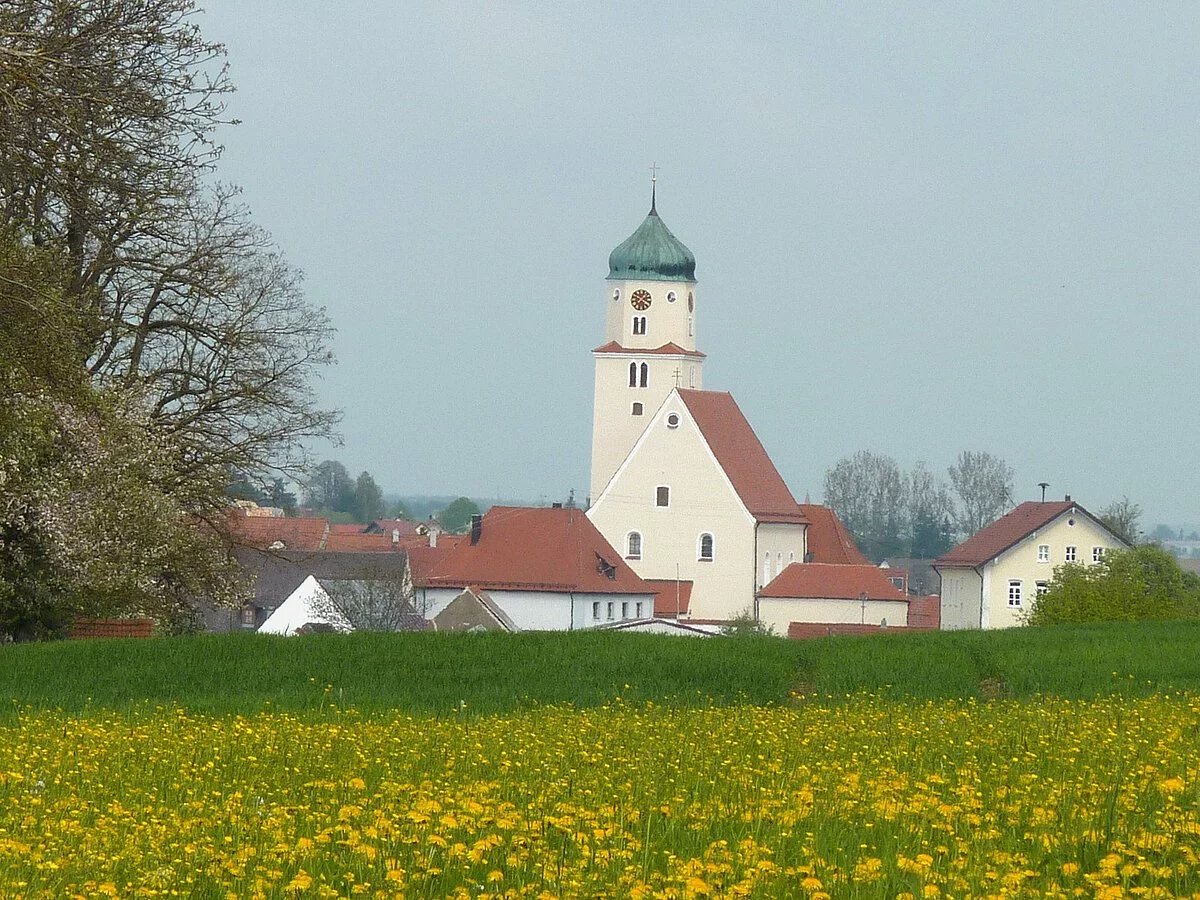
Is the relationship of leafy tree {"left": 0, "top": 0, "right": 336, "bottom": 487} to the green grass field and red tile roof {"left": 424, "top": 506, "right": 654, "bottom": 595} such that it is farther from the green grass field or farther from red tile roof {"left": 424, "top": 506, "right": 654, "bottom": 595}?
red tile roof {"left": 424, "top": 506, "right": 654, "bottom": 595}

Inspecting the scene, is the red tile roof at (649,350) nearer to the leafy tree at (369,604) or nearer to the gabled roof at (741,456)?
the gabled roof at (741,456)

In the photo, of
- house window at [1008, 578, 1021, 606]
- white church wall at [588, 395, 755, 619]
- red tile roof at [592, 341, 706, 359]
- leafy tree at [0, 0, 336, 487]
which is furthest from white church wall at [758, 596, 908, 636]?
leafy tree at [0, 0, 336, 487]

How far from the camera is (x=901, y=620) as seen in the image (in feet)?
292

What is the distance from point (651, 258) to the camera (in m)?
112

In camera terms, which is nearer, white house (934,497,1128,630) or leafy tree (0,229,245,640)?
leafy tree (0,229,245,640)

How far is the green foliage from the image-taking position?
57.3 metres

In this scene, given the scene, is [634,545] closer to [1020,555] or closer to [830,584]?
[830,584]

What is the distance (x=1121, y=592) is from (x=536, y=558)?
107 feet

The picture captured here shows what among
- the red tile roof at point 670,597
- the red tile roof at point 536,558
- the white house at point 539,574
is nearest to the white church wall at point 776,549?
the red tile roof at point 670,597

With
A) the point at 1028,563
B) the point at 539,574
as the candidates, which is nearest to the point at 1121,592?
the point at 1028,563

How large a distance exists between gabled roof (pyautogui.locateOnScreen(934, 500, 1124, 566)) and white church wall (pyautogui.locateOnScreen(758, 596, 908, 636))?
12.9 ft

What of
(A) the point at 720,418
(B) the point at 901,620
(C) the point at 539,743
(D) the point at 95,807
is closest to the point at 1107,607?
(B) the point at 901,620

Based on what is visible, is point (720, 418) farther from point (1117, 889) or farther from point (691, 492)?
point (1117, 889)

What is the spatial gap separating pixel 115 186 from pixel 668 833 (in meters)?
17.1
